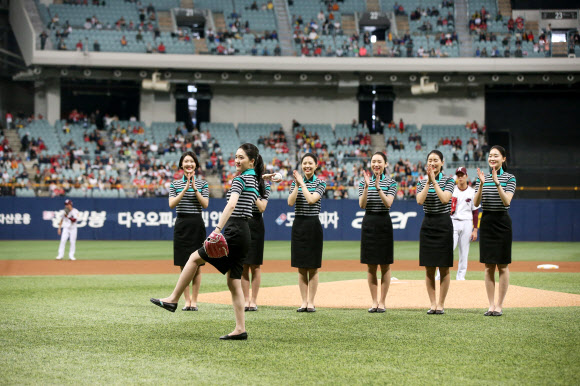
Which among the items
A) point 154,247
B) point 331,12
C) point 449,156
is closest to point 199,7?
point 331,12

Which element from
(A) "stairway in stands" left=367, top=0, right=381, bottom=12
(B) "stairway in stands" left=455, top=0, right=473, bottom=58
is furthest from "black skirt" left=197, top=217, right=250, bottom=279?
(A) "stairway in stands" left=367, top=0, right=381, bottom=12

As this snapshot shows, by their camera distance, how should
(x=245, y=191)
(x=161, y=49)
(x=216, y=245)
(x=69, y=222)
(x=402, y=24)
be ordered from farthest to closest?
(x=402, y=24) < (x=161, y=49) < (x=69, y=222) < (x=245, y=191) < (x=216, y=245)

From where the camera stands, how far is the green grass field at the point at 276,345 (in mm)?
5445

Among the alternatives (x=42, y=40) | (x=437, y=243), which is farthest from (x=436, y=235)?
(x=42, y=40)

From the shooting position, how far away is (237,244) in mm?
6824

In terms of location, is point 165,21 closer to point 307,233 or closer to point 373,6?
point 373,6

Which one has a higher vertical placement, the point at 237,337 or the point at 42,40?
the point at 42,40

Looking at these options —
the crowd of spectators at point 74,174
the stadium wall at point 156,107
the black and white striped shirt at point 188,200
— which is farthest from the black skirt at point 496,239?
the stadium wall at point 156,107

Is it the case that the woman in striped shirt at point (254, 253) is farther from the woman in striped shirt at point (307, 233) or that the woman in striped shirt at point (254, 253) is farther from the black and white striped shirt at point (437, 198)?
the black and white striped shirt at point (437, 198)

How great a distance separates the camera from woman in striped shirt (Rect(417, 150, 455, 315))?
8852mm

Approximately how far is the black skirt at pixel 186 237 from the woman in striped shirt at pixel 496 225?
3.78 metres

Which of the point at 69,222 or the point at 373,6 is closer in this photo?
the point at 69,222

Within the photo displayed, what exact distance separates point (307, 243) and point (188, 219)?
169cm

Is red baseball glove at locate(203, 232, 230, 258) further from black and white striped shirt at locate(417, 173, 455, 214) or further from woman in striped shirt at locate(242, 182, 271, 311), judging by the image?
black and white striped shirt at locate(417, 173, 455, 214)
